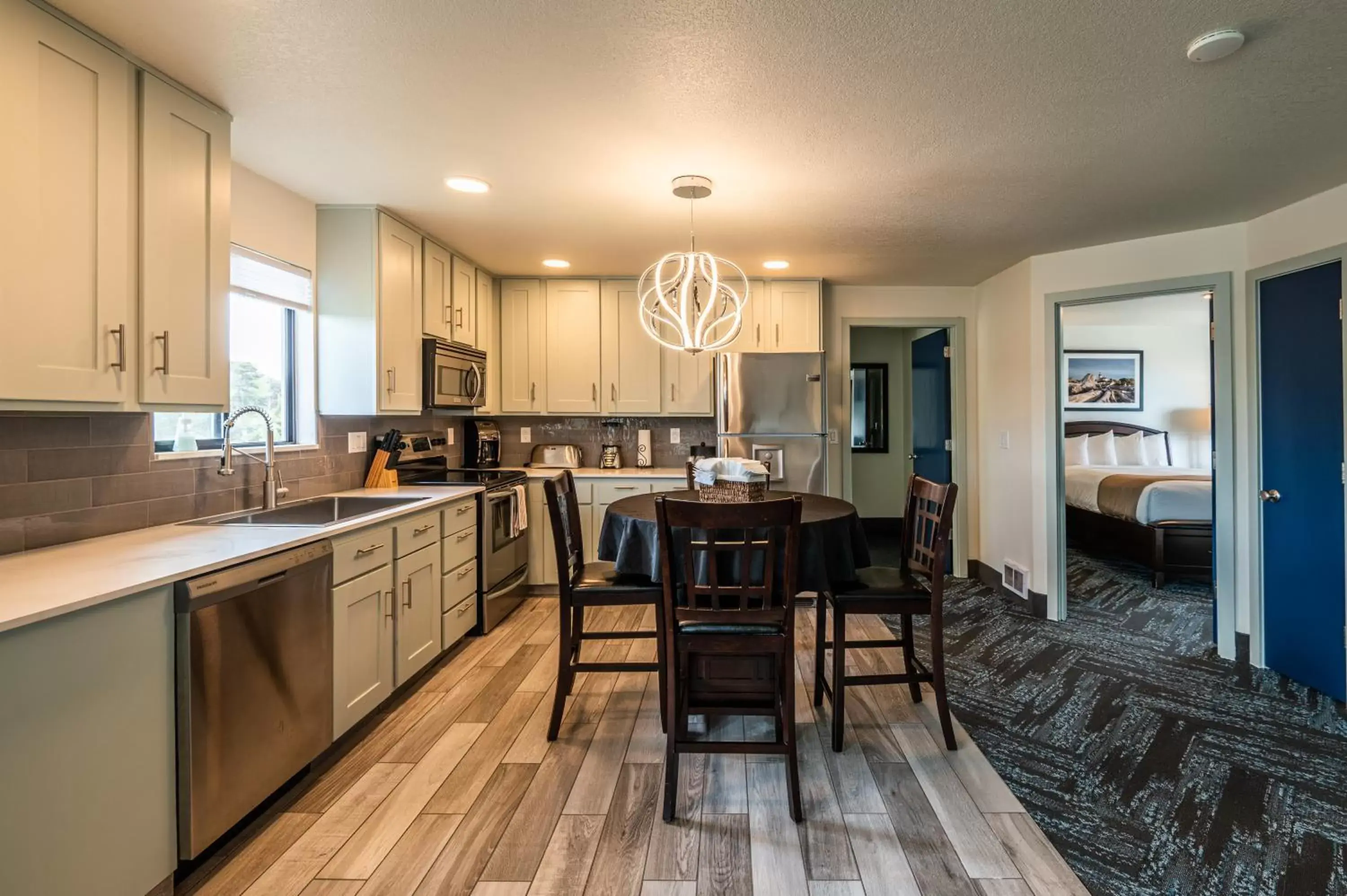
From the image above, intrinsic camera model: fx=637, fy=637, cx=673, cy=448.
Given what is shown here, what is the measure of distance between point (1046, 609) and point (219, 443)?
457 cm

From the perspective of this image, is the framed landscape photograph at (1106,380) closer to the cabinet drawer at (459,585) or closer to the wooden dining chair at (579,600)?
the wooden dining chair at (579,600)

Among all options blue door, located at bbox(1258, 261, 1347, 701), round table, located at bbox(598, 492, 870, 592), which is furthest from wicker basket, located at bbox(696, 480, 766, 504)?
blue door, located at bbox(1258, 261, 1347, 701)

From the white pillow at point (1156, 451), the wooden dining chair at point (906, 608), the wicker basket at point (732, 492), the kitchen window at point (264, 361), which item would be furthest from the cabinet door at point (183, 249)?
the white pillow at point (1156, 451)

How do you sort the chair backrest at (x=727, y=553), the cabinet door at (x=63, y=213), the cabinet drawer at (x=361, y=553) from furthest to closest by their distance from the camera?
the cabinet drawer at (x=361, y=553)
the chair backrest at (x=727, y=553)
the cabinet door at (x=63, y=213)

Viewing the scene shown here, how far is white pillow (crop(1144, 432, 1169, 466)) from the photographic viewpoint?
22.5ft

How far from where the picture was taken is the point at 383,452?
351 centimetres

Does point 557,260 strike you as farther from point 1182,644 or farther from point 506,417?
point 1182,644

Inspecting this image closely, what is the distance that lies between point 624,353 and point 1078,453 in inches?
Result: 205

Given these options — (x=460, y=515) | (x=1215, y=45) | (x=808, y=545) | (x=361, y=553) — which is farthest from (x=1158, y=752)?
(x=460, y=515)

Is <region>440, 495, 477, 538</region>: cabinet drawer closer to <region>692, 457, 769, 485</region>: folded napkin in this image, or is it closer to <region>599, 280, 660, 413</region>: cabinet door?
<region>692, 457, 769, 485</region>: folded napkin

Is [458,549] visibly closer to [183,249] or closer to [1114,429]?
[183,249]

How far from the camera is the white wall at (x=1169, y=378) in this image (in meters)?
7.09

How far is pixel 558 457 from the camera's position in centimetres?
495

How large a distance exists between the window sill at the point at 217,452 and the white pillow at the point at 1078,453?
277 inches
